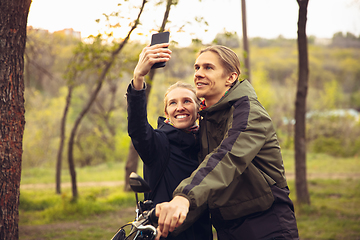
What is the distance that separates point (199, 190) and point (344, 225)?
6.40 meters

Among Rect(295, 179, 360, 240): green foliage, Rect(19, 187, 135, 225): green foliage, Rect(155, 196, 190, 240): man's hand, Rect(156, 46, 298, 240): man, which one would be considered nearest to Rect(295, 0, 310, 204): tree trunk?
Rect(295, 179, 360, 240): green foliage

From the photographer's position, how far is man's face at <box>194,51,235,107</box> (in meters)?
2.26

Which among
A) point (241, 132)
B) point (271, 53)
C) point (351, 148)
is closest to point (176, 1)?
point (241, 132)

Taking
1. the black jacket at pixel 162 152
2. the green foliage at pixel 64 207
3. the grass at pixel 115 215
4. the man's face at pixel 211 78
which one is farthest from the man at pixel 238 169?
the green foliage at pixel 64 207

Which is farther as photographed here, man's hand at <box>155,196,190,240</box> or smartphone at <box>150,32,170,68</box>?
smartphone at <box>150,32,170,68</box>

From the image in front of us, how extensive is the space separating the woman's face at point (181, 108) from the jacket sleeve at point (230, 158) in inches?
20.8

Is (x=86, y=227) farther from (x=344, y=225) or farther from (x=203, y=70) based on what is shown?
(x=203, y=70)

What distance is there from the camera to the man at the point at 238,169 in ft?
5.64

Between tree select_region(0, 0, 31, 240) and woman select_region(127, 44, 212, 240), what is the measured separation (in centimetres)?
164

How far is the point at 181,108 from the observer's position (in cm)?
245

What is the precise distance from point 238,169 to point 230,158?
73 mm

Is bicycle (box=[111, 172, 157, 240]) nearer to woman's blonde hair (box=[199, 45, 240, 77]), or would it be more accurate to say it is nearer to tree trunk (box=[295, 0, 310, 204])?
woman's blonde hair (box=[199, 45, 240, 77])

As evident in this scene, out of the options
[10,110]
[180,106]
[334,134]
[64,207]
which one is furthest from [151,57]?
[334,134]

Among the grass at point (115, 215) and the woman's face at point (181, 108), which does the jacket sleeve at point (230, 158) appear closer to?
the woman's face at point (181, 108)
